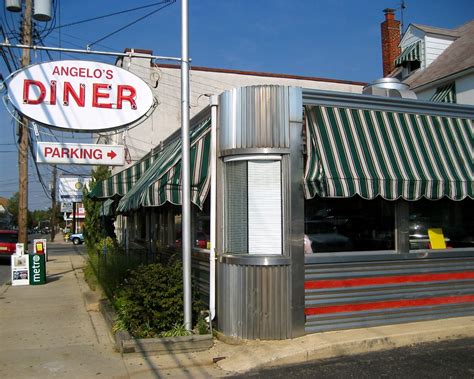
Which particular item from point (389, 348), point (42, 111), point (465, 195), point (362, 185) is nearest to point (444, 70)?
point (465, 195)

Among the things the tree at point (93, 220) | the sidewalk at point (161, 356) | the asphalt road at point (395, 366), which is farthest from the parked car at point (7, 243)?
the asphalt road at point (395, 366)

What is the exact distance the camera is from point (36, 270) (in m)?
14.3

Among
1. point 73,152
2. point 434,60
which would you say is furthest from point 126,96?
point 434,60

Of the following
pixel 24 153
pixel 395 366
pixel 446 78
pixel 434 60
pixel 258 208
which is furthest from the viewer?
pixel 434 60

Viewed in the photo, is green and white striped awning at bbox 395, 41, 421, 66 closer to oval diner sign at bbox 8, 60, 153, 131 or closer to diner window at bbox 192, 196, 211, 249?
diner window at bbox 192, 196, 211, 249

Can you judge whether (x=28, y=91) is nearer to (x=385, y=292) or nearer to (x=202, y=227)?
(x=202, y=227)

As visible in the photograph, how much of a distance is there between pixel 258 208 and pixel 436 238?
327cm

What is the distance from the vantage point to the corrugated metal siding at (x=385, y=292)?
23.0ft

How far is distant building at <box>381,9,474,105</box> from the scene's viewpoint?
15320 mm

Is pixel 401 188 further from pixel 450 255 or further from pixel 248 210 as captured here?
pixel 248 210

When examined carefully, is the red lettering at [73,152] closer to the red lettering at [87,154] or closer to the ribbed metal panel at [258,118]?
the red lettering at [87,154]

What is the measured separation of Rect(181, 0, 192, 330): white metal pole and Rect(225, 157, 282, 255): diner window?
0.68m

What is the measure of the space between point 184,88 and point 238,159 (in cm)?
128

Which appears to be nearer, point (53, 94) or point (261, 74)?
point (53, 94)
